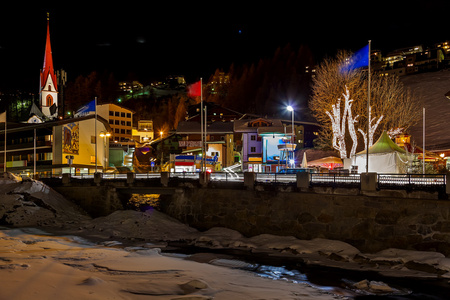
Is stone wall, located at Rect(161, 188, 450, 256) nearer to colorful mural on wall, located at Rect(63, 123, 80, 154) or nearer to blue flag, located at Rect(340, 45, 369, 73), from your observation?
blue flag, located at Rect(340, 45, 369, 73)

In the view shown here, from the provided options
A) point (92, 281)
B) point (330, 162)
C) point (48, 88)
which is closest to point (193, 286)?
point (92, 281)

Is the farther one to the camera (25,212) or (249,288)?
(25,212)

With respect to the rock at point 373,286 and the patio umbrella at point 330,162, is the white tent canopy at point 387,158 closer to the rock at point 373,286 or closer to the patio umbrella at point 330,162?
the patio umbrella at point 330,162

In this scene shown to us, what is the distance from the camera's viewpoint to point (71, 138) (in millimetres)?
66500

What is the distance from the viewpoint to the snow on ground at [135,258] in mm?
16312

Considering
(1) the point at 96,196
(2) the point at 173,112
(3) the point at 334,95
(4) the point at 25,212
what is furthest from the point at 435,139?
(2) the point at 173,112

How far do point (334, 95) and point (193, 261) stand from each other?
39.7m

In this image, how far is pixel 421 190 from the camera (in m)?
23.5

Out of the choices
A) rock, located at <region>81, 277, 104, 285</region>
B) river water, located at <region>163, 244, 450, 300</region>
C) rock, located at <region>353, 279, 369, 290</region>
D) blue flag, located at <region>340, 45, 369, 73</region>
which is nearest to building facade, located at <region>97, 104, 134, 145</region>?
blue flag, located at <region>340, 45, 369, 73</region>

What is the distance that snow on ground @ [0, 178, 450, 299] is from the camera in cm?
1631

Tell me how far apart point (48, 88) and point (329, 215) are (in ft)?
459

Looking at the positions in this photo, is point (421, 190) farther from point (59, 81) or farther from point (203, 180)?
point (59, 81)

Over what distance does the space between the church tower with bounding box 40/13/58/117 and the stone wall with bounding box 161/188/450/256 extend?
12449cm

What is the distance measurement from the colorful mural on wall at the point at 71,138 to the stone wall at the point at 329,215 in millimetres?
37448
